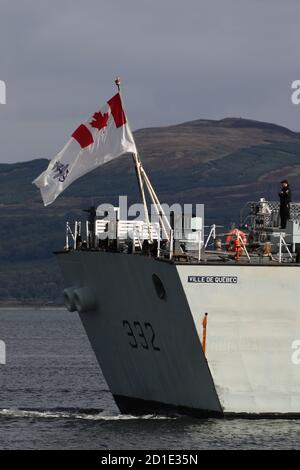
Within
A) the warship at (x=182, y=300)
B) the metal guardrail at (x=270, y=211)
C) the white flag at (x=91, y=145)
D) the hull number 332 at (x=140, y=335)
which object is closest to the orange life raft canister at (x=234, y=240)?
the warship at (x=182, y=300)

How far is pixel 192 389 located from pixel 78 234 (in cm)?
1069

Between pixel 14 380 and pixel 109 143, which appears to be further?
pixel 14 380

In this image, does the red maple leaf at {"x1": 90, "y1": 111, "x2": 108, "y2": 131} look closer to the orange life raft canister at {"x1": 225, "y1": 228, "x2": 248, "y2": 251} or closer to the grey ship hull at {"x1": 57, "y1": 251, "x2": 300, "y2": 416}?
the grey ship hull at {"x1": 57, "y1": 251, "x2": 300, "y2": 416}

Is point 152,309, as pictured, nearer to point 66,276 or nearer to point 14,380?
point 66,276

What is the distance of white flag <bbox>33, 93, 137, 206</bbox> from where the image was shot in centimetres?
5188

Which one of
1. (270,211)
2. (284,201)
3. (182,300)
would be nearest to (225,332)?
(182,300)

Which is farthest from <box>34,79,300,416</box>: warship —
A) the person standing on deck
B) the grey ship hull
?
the person standing on deck

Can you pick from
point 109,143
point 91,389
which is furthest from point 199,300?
point 91,389

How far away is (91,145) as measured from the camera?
171ft

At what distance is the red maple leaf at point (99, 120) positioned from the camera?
5228 cm

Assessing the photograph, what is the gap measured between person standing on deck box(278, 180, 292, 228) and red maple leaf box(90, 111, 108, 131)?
20.9 feet

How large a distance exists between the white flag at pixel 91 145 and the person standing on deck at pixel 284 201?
18.0ft
